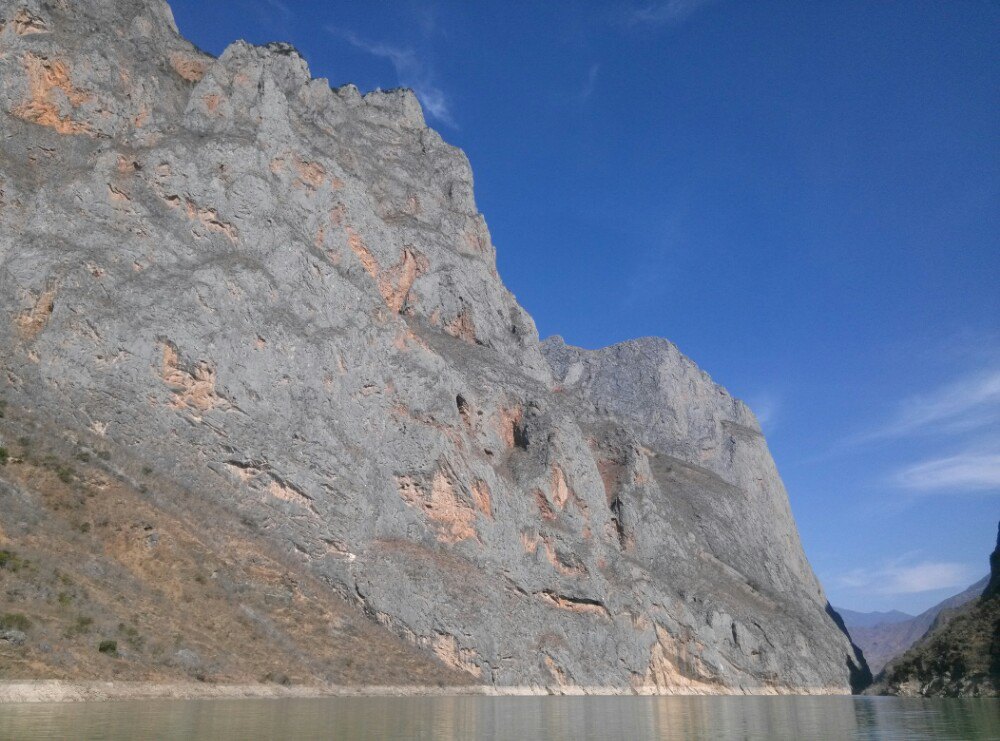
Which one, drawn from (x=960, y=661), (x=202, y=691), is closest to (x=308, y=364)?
(x=202, y=691)

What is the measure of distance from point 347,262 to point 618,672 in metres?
51.6

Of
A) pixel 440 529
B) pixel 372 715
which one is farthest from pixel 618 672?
pixel 372 715

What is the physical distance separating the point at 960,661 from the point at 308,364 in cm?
7070

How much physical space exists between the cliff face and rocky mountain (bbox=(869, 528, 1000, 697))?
20.2 m

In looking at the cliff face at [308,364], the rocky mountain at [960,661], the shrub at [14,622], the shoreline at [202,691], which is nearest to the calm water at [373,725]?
the shoreline at [202,691]

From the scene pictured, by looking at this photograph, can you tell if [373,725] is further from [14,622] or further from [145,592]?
[145,592]

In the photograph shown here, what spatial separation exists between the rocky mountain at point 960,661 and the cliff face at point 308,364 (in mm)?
→ 20202

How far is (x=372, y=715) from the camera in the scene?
106ft

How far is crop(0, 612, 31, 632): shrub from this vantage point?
105 feet

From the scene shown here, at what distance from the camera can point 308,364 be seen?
70.4 meters

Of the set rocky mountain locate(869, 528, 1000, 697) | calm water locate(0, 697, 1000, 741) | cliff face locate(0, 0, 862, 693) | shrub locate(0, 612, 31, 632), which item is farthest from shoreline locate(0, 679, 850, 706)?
rocky mountain locate(869, 528, 1000, 697)

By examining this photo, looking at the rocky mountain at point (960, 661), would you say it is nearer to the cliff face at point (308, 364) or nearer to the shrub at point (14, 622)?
the cliff face at point (308, 364)

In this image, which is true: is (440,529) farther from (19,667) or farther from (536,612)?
(19,667)

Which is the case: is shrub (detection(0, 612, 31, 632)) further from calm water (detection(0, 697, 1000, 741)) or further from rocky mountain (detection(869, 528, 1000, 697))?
rocky mountain (detection(869, 528, 1000, 697))
